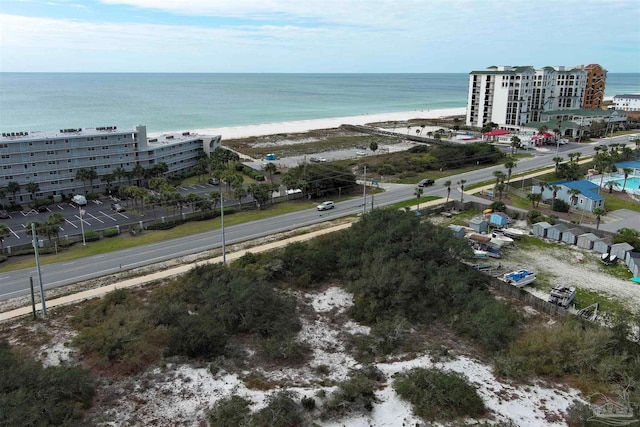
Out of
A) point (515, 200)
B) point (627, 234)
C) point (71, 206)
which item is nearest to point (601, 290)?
point (627, 234)

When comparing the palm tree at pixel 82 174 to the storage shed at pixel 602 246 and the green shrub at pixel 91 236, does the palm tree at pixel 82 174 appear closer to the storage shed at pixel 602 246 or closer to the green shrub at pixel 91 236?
the green shrub at pixel 91 236

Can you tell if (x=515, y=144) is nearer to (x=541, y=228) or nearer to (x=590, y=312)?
(x=541, y=228)

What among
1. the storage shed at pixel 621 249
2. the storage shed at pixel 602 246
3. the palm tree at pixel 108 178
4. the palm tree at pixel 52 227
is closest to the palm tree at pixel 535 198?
the storage shed at pixel 602 246

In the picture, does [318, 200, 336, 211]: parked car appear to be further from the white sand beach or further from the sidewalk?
the white sand beach

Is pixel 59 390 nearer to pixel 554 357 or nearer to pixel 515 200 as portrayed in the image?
pixel 554 357

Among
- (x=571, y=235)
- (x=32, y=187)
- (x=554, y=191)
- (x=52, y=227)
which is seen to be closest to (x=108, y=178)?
(x=32, y=187)
